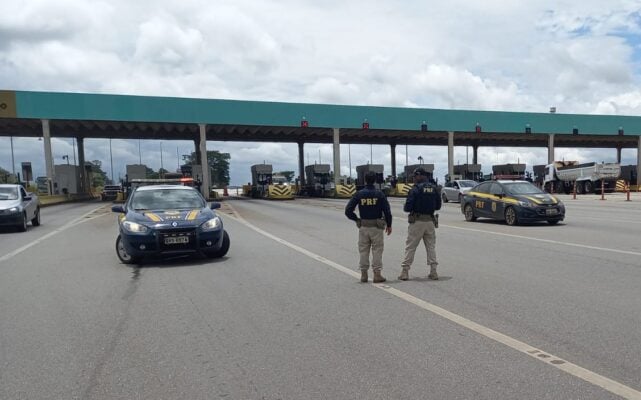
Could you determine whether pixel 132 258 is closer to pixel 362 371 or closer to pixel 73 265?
pixel 73 265

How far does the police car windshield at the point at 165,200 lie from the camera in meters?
10.2

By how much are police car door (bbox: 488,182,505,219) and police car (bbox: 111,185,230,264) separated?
9.72 meters

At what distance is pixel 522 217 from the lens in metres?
15.5

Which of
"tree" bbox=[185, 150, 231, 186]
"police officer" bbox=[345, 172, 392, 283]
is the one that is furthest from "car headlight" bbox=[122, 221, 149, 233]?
"tree" bbox=[185, 150, 231, 186]

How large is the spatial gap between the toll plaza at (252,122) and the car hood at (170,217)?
29.7 m

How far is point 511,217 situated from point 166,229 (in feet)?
35.7

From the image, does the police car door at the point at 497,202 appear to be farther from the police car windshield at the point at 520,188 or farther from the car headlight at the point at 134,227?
the car headlight at the point at 134,227

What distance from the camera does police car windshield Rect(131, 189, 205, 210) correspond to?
10227 millimetres

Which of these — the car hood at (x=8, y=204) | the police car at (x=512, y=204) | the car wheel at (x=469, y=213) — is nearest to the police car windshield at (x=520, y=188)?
the police car at (x=512, y=204)

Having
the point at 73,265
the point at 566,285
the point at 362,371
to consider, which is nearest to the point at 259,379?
the point at 362,371

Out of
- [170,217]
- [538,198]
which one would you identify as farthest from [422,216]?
[538,198]

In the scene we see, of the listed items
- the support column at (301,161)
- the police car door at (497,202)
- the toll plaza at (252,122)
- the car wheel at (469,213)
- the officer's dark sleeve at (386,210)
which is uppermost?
the toll plaza at (252,122)

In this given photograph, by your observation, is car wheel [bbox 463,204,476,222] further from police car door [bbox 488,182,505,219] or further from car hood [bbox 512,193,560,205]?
car hood [bbox 512,193,560,205]

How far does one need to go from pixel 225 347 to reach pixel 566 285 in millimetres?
4668
